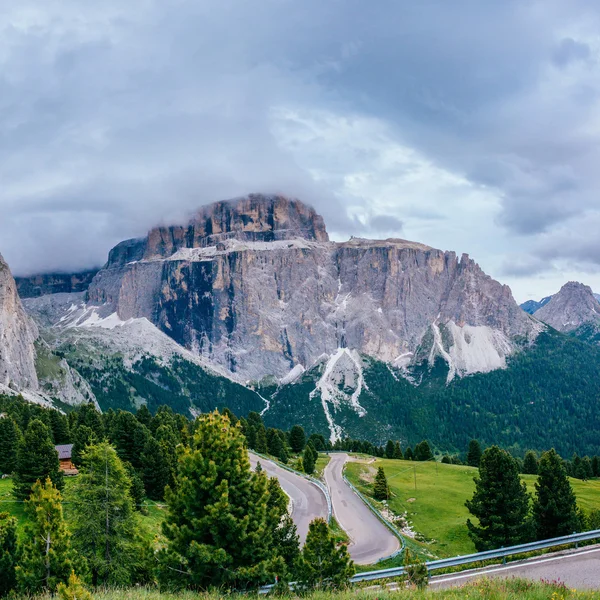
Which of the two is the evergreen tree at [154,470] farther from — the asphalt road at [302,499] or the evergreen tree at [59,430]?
the evergreen tree at [59,430]

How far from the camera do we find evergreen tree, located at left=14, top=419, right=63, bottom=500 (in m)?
45.3

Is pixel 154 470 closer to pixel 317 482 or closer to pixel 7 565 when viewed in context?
pixel 317 482

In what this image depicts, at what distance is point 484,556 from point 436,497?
157ft

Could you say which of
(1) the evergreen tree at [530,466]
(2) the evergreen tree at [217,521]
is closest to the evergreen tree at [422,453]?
(1) the evergreen tree at [530,466]

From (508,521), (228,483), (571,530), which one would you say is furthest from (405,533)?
(228,483)

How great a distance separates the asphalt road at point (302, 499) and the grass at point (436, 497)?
943 cm

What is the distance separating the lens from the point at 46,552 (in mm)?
22281

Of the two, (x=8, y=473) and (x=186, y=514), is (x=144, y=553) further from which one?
(x=8, y=473)

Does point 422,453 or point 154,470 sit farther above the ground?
point 154,470

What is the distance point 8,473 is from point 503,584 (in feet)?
203

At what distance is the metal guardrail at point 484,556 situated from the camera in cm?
2283

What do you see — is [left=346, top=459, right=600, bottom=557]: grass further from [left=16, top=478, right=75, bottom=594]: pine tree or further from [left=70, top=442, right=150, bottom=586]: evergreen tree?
[left=16, top=478, right=75, bottom=594]: pine tree

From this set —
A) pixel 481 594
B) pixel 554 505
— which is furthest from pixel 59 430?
pixel 481 594

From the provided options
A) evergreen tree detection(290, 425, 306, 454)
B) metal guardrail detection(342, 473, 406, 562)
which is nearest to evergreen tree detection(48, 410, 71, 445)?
metal guardrail detection(342, 473, 406, 562)
